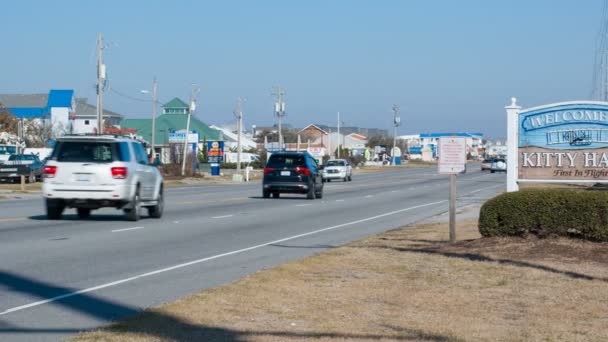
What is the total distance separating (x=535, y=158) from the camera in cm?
1866

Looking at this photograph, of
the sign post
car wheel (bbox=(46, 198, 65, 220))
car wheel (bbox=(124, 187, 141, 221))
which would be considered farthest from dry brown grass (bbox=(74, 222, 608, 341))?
car wheel (bbox=(46, 198, 65, 220))

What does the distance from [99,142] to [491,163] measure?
260 feet

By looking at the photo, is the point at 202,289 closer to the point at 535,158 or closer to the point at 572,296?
the point at 572,296

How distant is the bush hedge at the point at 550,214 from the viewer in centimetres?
1511

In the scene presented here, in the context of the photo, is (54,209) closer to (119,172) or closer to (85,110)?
(119,172)

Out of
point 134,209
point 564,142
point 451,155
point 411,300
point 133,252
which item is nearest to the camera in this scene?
point 411,300

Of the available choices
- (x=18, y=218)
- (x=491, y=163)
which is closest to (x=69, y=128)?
(x=491, y=163)

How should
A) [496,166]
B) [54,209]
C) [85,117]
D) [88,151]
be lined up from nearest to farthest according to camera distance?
[88,151] → [54,209] → [496,166] → [85,117]

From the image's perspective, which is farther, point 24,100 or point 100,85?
point 24,100

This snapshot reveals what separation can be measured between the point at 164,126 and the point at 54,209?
11126 cm

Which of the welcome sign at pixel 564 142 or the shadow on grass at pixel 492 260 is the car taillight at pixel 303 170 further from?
the shadow on grass at pixel 492 260

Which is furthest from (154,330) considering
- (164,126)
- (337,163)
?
(164,126)

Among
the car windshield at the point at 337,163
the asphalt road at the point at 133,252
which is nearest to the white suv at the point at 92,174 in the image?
the asphalt road at the point at 133,252

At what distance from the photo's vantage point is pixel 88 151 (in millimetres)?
22266
